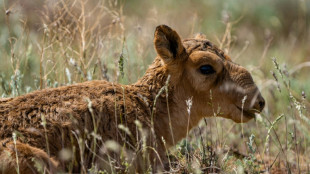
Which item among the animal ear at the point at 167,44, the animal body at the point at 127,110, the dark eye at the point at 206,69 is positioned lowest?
the animal body at the point at 127,110

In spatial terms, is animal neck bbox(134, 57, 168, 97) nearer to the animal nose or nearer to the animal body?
the animal body

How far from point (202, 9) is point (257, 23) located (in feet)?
7.94

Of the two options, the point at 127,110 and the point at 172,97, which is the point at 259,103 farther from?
the point at 127,110

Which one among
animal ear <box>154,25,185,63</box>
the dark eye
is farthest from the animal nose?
animal ear <box>154,25,185,63</box>

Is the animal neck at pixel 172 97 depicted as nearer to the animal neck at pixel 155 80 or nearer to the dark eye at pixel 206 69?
the animal neck at pixel 155 80

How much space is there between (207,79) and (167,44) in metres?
0.65

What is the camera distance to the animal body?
487 centimetres

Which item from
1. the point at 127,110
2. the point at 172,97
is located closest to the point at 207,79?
the point at 172,97

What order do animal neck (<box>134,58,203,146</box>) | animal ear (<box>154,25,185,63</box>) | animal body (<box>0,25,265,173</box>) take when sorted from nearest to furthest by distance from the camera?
animal body (<box>0,25,265,173</box>) → animal ear (<box>154,25,185,63</box>) → animal neck (<box>134,58,203,146</box>)

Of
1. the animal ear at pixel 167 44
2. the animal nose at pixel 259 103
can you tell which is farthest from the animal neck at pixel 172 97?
the animal nose at pixel 259 103

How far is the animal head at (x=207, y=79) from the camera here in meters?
6.00

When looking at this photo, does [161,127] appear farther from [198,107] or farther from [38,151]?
[38,151]

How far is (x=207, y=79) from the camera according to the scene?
6027mm

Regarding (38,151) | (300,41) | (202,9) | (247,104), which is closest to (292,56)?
(300,41)
